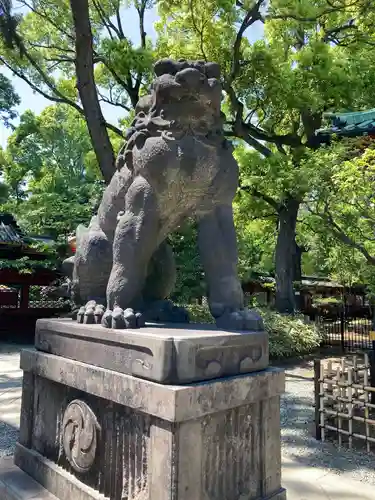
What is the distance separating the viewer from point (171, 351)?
5.71 feet

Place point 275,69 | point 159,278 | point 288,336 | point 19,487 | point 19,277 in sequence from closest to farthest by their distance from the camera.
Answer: point 19,487, point 159,278, point 288,336, point 275,69, point 19,277

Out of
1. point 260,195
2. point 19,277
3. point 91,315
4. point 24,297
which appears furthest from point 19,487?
point 260,195

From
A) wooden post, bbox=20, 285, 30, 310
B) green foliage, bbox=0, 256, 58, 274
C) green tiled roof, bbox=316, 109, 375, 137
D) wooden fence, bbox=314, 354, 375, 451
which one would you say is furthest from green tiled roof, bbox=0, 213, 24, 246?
wooden fence, bbox=314, 354, 375, 451

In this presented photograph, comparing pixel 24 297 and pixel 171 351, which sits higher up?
pixel 24 297

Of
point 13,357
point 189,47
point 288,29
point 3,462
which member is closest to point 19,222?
point 13,357

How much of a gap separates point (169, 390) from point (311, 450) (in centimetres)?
270

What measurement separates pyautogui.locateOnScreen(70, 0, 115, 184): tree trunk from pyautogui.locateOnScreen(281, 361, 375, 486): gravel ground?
5384 mm

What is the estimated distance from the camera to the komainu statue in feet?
7.05

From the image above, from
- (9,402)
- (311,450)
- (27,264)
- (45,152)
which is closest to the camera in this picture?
(311,450)

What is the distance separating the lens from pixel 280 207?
38.4 feet

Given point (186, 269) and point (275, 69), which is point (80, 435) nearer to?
point (186, 269)

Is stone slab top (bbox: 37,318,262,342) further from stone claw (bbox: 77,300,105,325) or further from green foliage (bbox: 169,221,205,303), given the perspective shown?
green foliage (bbox: 169,221,205,303)

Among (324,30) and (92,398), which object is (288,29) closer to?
(324,30)

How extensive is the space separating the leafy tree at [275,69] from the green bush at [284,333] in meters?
1.74
